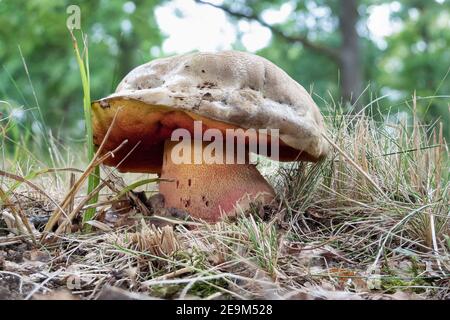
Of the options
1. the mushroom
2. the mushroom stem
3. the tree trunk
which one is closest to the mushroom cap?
the mushroom

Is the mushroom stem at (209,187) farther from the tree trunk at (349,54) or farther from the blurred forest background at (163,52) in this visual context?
the tree trunk at (349,54)

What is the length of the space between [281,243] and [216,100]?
1.53 ft

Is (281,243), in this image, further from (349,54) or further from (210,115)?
(349,54)

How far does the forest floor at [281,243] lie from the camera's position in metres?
1.11

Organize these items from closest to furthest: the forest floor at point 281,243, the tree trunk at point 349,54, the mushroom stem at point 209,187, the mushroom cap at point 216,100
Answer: the forest floor at point 281,243
the mushroom cap at point 216,100
the mushroom stem at point 209,187
the tree trunk at point 349,54

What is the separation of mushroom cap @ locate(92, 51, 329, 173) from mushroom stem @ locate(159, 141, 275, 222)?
0.17 meters

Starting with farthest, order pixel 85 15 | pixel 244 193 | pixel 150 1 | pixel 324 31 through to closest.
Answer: pixel 324 31, pixel 150 1, pixel 85 15, pixel 244 193

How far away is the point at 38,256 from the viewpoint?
131cm

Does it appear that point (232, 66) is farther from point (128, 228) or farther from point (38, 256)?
point (38, 256)

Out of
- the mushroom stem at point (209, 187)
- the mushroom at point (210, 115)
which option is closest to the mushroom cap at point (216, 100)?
the mushroom at point (210, 115)
